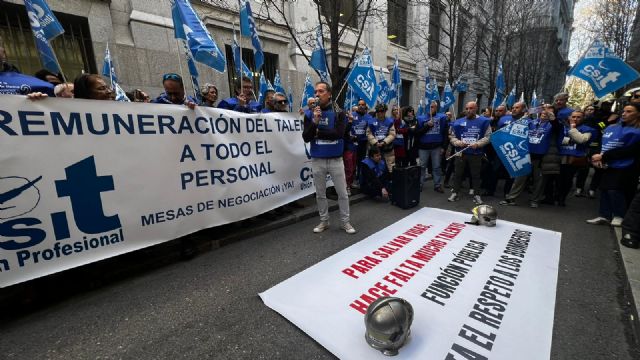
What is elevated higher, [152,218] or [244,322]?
[152,218]

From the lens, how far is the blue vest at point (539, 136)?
523 cm

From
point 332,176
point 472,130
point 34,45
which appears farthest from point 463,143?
point 34,45

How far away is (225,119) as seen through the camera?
3.82 metres

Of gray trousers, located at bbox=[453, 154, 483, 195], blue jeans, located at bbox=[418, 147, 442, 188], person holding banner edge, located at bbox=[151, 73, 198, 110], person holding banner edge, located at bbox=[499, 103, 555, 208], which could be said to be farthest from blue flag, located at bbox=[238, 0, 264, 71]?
person holding banner edge, located at bbox=[499, 103, 555, 208]

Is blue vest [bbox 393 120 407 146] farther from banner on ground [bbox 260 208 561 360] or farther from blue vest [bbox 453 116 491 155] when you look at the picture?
banner on ground [bbox 260 208 561 360]

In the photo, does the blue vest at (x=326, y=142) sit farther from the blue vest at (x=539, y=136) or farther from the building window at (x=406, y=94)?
the building window at (x=406, y=94)

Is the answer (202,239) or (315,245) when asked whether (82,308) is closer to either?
(202,239)

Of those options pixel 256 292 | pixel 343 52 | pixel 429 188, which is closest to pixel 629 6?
pixel 343 52

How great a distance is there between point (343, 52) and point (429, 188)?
8024mm

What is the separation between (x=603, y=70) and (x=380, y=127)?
3.69 meters

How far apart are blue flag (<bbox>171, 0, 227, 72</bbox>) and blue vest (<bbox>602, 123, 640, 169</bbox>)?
5.72 m

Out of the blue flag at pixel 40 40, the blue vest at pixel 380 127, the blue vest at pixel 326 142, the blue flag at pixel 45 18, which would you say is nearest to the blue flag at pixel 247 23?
the blue vest at pixel 326 142

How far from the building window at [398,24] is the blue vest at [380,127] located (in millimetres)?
10217

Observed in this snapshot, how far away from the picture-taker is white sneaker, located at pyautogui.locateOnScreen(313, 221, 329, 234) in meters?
4.32
